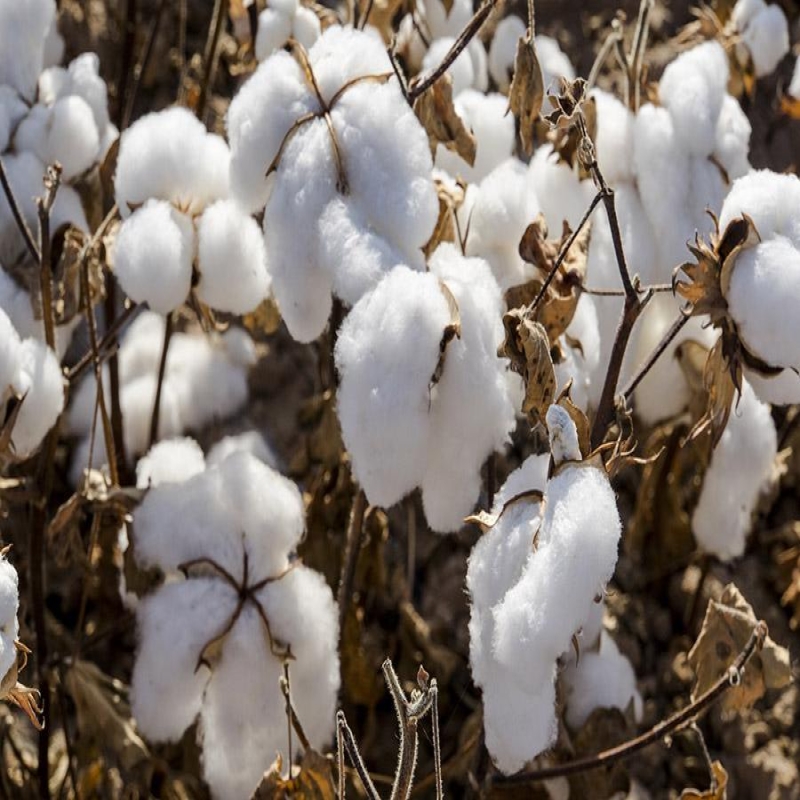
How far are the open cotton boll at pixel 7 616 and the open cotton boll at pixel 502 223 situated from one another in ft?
2.33

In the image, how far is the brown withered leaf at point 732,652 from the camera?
1446 millimetres

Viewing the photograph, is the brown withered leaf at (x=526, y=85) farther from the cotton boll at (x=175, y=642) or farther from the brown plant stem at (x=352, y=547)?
the cotton boll at (x=175, y=642)

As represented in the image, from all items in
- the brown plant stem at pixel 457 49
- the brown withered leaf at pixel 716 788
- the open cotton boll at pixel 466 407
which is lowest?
the brown withered leaf at pixel 716 788

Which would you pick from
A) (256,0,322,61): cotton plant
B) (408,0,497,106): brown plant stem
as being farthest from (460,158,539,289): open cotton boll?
(256,0,322,61): cotton plant

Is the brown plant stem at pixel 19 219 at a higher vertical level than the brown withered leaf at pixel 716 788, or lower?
higher

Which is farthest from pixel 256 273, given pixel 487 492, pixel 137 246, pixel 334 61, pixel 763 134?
pixel 763 134

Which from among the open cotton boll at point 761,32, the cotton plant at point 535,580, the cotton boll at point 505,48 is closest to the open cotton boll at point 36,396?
the cotton plant at point 535,580

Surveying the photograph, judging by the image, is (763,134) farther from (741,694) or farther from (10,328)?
(10,328)

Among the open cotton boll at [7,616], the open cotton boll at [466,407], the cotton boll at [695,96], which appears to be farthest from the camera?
the cotton boll at [695,96]

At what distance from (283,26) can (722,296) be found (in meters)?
0.83

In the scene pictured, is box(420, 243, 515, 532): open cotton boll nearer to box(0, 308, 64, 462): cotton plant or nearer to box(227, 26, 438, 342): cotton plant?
box(227, 26, 438, 342): cotton plant

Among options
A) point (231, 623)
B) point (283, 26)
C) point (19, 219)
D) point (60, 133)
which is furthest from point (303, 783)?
point (283, 26)

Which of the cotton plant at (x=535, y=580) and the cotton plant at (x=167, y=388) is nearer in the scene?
the cotton plant at (x=535, y=580)

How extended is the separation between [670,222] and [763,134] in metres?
0.98
